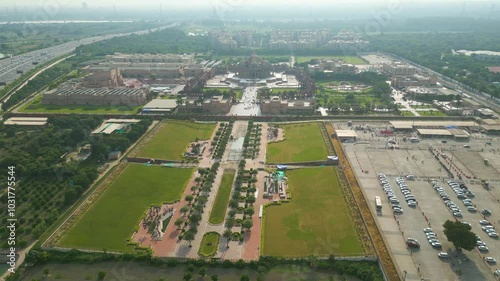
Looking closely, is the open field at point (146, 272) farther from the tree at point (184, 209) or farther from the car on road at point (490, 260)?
the car on road at point (490, 260)

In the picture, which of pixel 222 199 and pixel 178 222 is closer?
pixel 178 222

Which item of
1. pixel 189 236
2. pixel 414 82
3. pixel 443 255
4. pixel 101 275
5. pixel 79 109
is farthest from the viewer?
pixel 414 82

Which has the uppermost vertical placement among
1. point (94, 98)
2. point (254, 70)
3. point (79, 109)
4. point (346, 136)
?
point (254, 70)

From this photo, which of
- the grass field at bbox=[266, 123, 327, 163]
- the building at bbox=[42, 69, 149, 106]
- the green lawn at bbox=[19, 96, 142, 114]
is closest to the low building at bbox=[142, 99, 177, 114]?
the green lawn at bbox=[19, 96, 142, 114]

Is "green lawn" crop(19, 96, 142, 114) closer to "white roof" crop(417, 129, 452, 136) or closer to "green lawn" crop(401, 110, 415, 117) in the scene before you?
"green lawn" crop(401, 110, 415, 117)

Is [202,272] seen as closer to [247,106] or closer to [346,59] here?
[247,106]

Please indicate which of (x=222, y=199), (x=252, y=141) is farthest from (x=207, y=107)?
(x=222, y=199)
